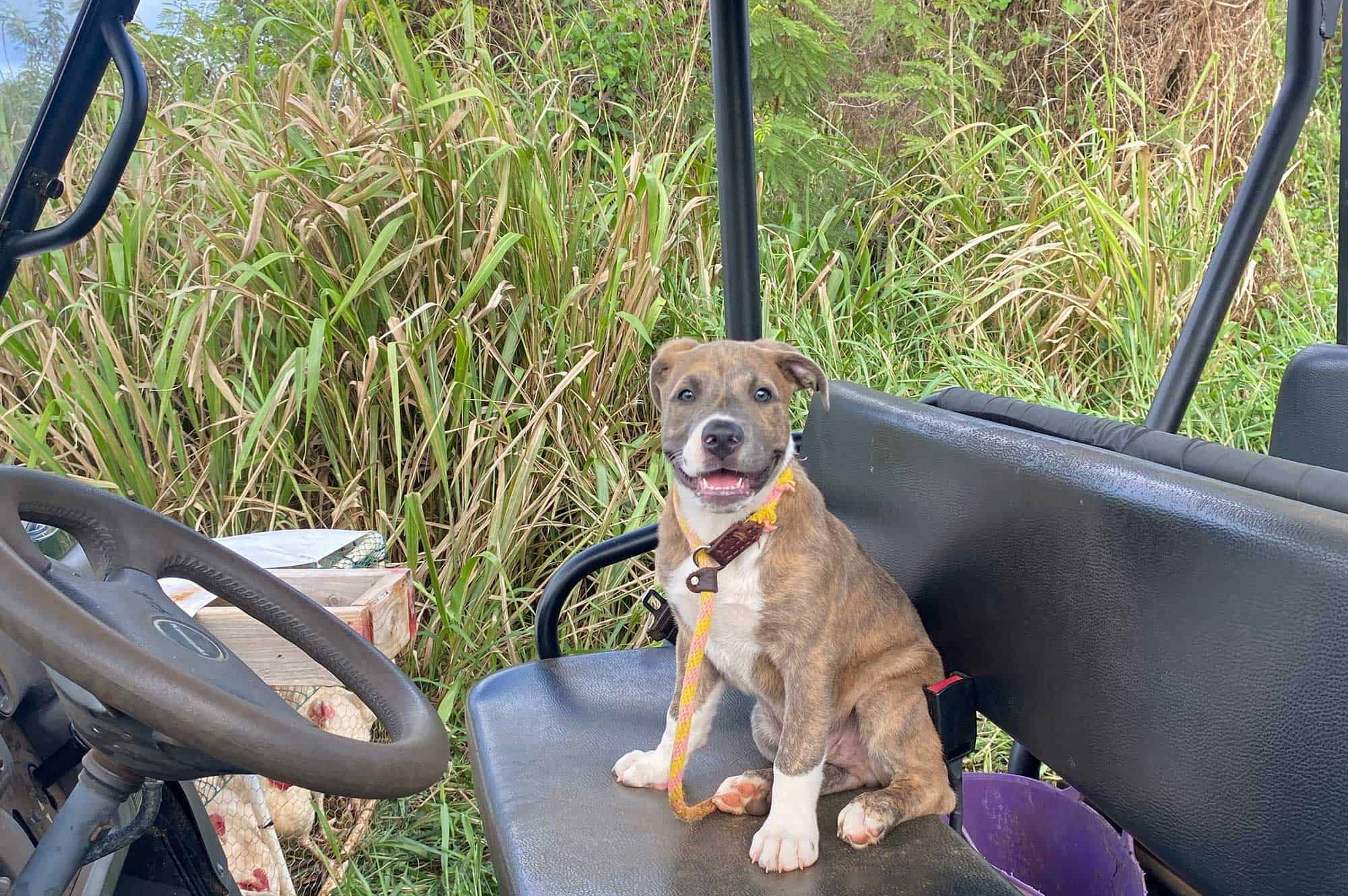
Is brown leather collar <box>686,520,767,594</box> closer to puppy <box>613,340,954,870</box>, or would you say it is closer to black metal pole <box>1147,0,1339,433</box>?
puppy <box>613,340,954,870</box>

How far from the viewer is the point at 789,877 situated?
1.47 meters

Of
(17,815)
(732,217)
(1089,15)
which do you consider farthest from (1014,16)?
(17,815)

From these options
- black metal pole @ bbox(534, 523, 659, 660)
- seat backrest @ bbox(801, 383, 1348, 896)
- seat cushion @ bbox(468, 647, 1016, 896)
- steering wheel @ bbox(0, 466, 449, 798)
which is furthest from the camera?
black metal pole @ bbox(534, 523, 659, 660)

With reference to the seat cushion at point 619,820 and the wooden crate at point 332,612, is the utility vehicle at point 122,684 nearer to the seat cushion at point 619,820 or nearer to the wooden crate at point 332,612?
the seat cushion at point 619,820

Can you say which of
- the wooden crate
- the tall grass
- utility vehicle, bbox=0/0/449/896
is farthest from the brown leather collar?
the tall grass

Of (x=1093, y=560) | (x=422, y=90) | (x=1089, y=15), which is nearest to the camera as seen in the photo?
(x=1093, y=560)

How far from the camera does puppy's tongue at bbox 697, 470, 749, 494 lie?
159cm

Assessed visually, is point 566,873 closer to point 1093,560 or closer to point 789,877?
point 789,877

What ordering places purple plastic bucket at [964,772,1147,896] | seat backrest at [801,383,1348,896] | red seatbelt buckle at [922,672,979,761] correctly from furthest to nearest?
purple plastic bucket at [964,772,1147,896]
red seatbelt buckle at [922,672,979,761]
seat backrest at [801,383,1348,896]

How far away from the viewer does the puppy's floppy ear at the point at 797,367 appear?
183 cm

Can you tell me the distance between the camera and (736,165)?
2.29m

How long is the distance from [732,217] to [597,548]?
2.76 ft

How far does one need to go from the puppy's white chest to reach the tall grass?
3.76 ft

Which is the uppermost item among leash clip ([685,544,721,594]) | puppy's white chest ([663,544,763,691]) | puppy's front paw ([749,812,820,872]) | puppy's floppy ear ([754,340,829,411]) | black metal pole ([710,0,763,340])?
black metal pole ([710,0,763,340])
